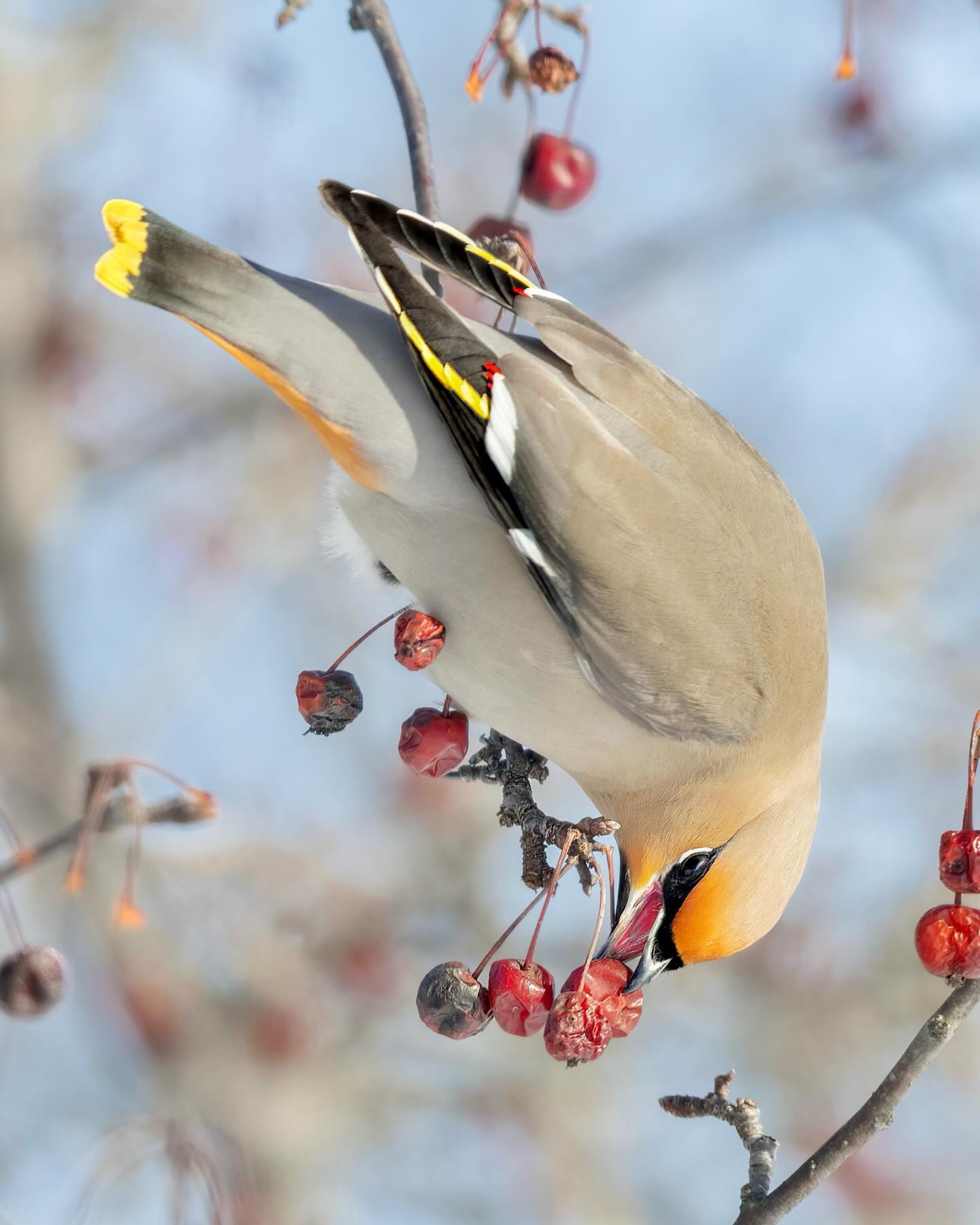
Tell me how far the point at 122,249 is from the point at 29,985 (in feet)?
4.56

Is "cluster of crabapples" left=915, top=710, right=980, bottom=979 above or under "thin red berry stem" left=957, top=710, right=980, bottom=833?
under

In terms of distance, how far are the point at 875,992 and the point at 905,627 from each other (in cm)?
181

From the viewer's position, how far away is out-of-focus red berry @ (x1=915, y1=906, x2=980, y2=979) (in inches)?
83.1

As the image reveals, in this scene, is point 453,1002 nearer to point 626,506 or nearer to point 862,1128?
point 862,1128

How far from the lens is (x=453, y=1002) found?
91.6 inches

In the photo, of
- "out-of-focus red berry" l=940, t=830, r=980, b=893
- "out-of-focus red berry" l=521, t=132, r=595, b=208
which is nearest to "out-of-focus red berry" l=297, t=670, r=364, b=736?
"out-of-focus red berry" l=940, t=830, r=980, b=893

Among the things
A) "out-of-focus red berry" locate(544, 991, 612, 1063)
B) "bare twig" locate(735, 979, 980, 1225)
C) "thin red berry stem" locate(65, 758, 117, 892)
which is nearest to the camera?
"bare twig" locate(735, 979, 980, 1225)

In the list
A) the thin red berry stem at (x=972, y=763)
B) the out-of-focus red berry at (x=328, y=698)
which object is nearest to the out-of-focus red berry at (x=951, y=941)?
the thin red berry stem at (x=972, y=763)

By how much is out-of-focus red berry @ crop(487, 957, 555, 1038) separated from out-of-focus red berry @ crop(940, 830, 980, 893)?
73 cm

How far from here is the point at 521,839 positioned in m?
2.42

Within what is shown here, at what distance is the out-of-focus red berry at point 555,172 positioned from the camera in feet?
11.2

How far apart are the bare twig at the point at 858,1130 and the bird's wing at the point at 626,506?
820 millimetres

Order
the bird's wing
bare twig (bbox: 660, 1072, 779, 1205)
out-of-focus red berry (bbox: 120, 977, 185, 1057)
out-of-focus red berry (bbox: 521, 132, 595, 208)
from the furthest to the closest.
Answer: out-of-focus red berry (bbox: 120, 977, 185, 1057) < out-of-focus red berry (bbox: 521, 132, 595, 208) < the bird's wing < bare twig (bbox: 660, 1072, 779, 1205)

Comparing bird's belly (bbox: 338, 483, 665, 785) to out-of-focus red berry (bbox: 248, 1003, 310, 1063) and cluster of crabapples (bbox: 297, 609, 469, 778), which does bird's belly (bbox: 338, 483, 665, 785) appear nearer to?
cluster of crabapples (bbox: 297, 609, 469, 778)
